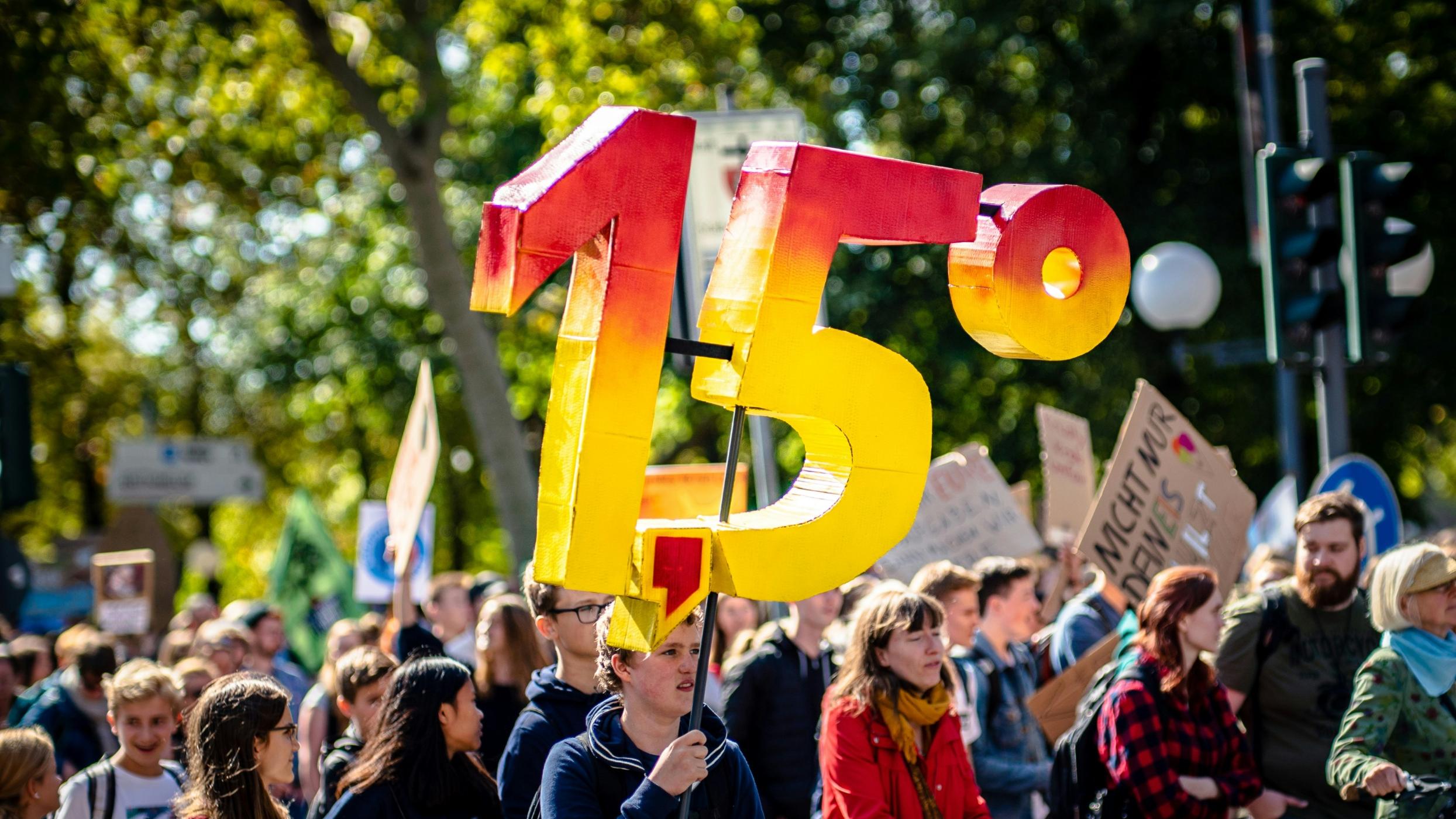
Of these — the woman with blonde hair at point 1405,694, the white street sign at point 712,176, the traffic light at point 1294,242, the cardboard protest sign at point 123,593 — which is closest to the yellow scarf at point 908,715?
the woman with blonde hair at point 1405,694

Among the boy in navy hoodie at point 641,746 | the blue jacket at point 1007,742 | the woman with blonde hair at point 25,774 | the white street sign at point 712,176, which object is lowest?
the blue jacket at point 1007,742

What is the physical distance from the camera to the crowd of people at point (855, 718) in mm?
3889

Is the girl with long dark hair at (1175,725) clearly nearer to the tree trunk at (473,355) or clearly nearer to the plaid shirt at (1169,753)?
the plaid shirt at (1169,753)

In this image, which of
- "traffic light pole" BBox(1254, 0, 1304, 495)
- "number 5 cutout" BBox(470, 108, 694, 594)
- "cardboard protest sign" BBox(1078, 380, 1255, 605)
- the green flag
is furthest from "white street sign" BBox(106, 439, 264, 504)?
"number 5 cutout" BBox(470, 108, 694, 594)

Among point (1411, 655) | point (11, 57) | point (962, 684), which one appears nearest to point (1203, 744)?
point (1411, 655)

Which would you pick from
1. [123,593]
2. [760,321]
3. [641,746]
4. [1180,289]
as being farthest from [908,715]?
[123,593]

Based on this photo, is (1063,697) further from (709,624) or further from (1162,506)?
(709,624)

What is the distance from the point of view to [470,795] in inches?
164

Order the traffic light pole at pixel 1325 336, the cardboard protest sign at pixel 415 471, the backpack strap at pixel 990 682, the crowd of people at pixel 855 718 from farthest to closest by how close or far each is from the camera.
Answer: the traffic light pole at pixel 1325 336 → the cardboard protest sign at pixel 415 471 → the backpack strap at pixel 990 682 → the crowd of people at pixel 855 718

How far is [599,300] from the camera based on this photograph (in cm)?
335

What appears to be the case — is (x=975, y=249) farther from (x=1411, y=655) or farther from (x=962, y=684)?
(x=962, y=684)

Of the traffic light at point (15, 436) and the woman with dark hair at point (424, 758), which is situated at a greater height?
the traffic light at point (15, 436)

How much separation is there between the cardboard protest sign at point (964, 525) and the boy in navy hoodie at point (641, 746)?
17.2 feet

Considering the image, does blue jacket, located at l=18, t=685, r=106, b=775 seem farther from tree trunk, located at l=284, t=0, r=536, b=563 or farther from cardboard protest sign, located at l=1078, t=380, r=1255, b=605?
tree trunk, located at l=284, t=0, r=536, b=563
